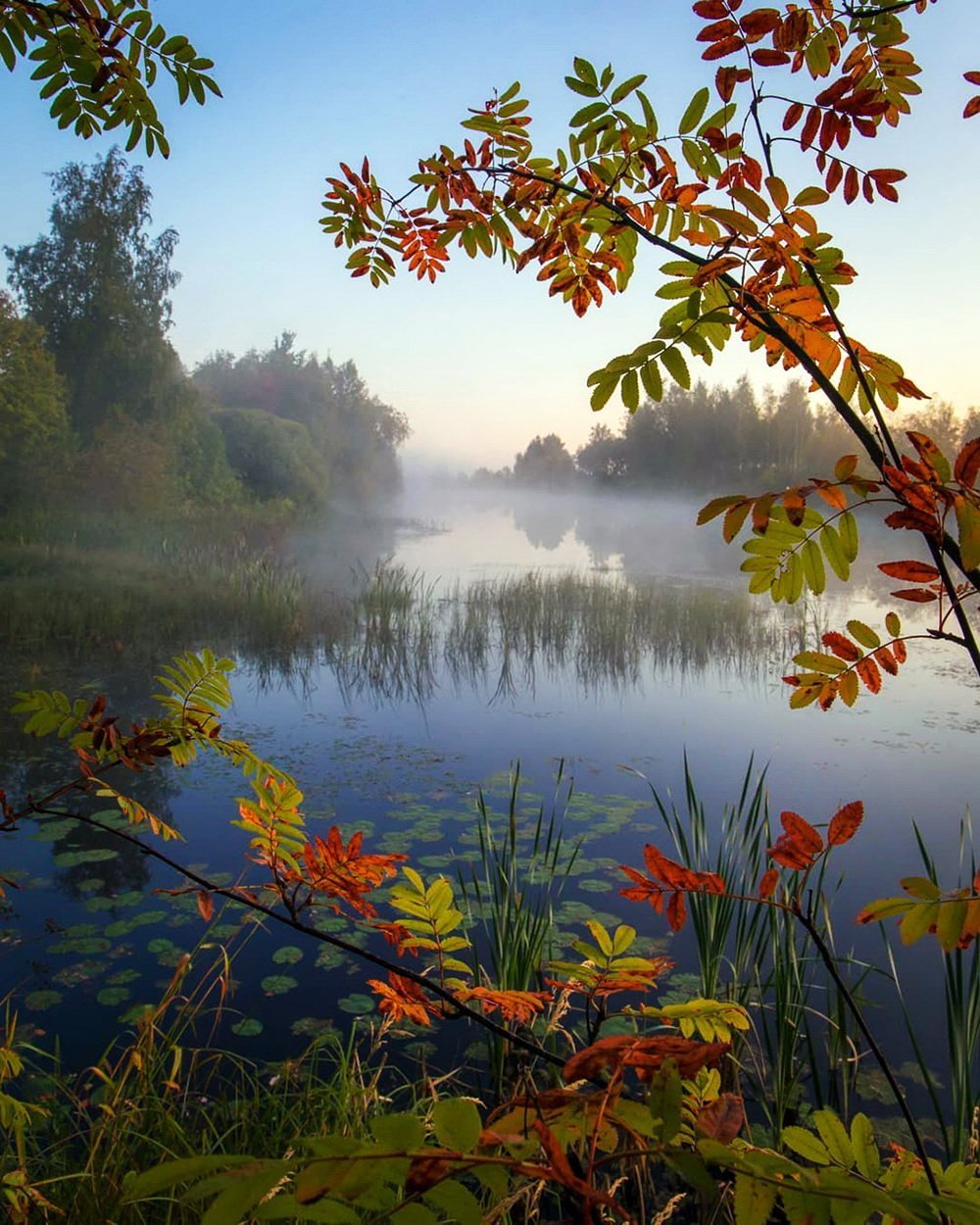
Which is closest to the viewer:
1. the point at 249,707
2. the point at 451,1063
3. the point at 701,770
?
the point at 451,1063

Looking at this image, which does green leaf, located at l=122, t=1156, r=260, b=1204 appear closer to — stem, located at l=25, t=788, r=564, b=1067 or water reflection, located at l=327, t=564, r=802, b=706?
stem, located at l=25, t=788, r=564, b=1067

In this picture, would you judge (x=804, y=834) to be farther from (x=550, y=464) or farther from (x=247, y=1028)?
(x=550, y=464)

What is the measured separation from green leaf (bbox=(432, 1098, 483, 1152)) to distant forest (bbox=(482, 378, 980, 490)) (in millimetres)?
27121

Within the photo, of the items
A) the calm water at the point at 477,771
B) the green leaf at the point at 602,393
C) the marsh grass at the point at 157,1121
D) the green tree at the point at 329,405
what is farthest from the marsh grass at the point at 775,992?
the green tree at the point at 329,405

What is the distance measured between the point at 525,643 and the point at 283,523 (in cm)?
1611

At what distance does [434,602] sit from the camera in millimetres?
9438

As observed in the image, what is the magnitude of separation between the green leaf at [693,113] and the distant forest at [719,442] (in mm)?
26577

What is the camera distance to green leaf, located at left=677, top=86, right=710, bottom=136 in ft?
2.48

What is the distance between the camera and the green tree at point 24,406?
14461mm

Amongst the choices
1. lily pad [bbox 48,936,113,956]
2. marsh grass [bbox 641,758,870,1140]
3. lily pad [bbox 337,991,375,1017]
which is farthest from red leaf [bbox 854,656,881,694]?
lily pad [bbox 48,936,113,956]

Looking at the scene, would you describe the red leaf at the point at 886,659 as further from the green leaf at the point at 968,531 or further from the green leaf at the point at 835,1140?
the green leaf at the point at 835,1140

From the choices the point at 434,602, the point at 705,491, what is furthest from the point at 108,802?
the point at 705,491

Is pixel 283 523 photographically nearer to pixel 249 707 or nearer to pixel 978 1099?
pixel 249 707

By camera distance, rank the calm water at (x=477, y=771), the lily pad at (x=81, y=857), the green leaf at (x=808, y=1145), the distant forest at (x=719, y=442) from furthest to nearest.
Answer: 1. the distant forest at (x=719, y=442)
2. the lily pad at (x=81, y=857)
3. the calm water at (x=477, y=771)
4. the green leaf at (x=808, y=1145)
